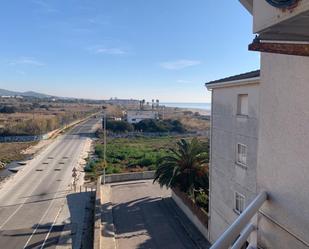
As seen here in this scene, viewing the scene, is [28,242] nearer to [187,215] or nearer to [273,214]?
[187,215]

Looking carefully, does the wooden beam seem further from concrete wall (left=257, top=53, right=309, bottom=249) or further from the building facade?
the building facade

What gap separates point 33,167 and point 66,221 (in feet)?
57.5

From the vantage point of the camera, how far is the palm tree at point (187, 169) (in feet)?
62.2

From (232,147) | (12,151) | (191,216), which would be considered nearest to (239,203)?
(232,147)

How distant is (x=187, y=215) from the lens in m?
19.1

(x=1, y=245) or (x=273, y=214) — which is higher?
(x=273, y=214)

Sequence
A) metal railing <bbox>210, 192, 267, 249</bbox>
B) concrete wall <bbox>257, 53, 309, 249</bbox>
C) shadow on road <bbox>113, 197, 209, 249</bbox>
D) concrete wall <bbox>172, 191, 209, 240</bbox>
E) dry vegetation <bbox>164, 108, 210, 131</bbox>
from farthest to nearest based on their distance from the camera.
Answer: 1. dry vegetation <bbox>164, 108, 210, 131</bbox>
2. concrete wall <bbox>172, 191, 209, 240</bbox>
3. shadow on road <bbox>113, 197, 209, 249</bbox>
4. concrete wall <bbox>257, 53, 309, 249</bbox>
5. metal railing <bbox>210, 192, 267, 249</bbox>

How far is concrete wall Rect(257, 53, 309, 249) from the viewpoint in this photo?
8.18ft

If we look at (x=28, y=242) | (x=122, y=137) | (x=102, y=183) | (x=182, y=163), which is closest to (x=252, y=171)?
(x=182, y=163)

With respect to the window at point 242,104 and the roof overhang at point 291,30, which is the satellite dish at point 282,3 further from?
the window at point 242,104

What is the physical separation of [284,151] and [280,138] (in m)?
0.13

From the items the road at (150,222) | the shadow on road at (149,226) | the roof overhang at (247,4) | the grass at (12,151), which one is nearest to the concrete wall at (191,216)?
the road at (150,222)

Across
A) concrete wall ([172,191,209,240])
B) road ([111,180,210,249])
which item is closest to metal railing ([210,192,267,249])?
road ([111,180,210,249])

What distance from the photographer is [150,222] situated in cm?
1839
